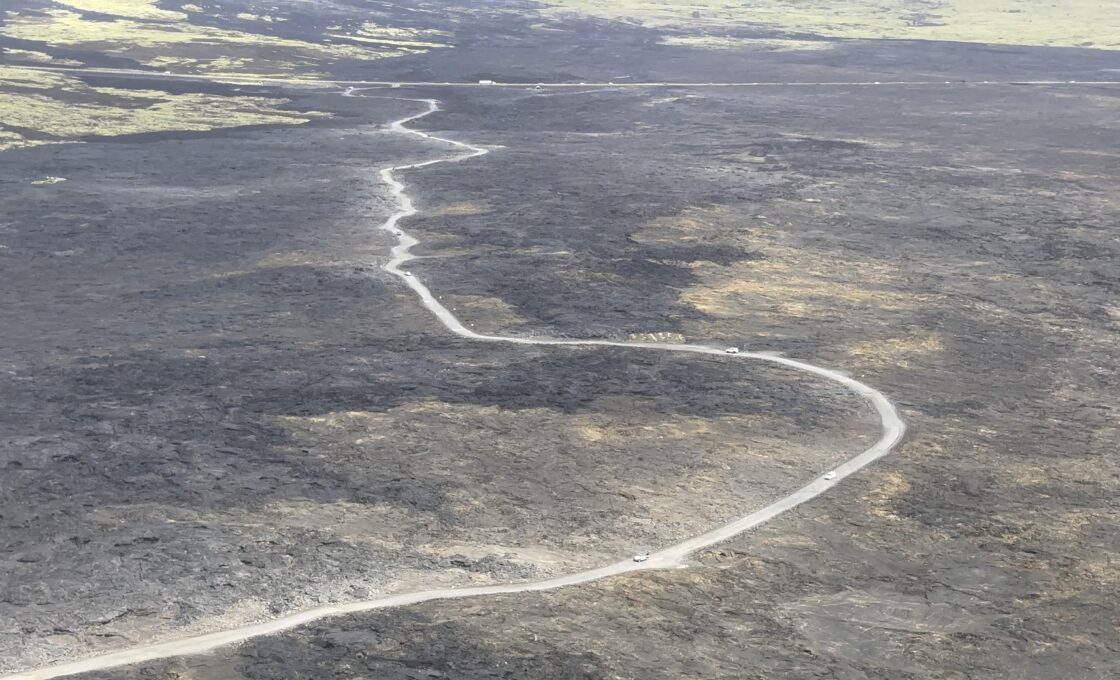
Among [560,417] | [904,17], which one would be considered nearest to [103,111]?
[560,417]

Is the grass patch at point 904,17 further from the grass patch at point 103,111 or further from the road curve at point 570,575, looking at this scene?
the road curve at point 570,575

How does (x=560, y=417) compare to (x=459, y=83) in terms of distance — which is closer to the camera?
(x=560, y=417)

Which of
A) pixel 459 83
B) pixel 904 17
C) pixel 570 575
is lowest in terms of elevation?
pixel 570 575

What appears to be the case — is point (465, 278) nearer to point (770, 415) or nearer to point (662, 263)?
point (662, 263)

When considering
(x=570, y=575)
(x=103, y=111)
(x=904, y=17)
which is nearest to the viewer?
(x=570, y=575)

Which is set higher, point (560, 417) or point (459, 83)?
point (459, 83)

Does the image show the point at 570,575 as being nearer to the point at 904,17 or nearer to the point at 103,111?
the point at 103,111

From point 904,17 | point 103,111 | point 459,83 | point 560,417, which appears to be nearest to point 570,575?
point 560,417

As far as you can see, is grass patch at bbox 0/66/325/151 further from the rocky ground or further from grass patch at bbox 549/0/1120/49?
grass patch at bbox 549/0/1120/49

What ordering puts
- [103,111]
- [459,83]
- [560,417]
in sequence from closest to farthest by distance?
1. [560,417]
2. [103,111]
3. [459,83]

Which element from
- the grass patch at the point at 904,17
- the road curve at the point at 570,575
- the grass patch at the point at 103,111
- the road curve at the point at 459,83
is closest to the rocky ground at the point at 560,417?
the road curve at the point at 570,575
